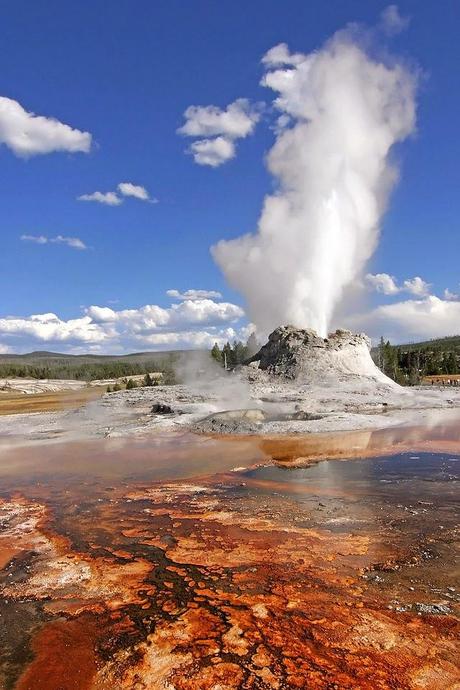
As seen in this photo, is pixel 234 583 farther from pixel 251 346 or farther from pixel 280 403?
pixel 251 346

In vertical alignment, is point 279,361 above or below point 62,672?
above

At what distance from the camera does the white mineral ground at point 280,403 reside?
2159 cm

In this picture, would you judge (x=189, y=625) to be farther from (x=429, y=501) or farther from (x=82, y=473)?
(x=82, y=473)

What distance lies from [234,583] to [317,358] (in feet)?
92.3

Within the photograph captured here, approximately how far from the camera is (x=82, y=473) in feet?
46.6

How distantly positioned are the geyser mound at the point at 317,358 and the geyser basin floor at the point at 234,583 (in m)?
19.9

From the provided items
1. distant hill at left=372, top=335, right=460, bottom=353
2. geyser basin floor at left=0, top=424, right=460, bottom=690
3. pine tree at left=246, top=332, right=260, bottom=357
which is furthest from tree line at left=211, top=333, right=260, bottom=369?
geyser basin floor at left=0, top=424, right=460, bottom=690

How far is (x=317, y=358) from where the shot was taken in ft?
110

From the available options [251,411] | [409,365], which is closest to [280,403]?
[251,411]

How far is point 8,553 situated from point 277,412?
18.0m

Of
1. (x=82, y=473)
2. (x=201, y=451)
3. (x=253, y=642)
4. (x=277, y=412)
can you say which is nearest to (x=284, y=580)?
(x=253, y=642)

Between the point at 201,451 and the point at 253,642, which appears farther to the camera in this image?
the point at 201,451

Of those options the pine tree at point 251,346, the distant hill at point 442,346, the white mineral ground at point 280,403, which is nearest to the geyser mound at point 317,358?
the white mineral ground at point 280,403

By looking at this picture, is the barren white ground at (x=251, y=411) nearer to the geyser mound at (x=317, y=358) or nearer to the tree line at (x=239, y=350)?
the geyser mound at (x=317, y=358)
